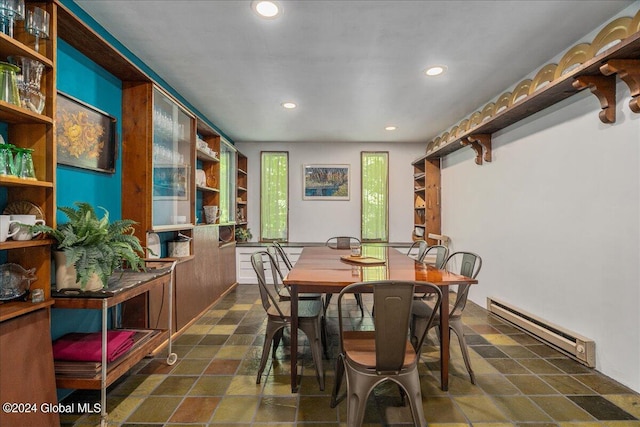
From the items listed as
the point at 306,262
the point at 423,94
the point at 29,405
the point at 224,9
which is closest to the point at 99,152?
the point at 224,9

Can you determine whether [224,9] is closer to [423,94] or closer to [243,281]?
[423,94]

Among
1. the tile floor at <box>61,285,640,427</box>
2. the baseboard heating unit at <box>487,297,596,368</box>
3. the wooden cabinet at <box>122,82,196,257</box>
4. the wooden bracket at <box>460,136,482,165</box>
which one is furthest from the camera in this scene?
the wooden bracket at <box>460,136,482,165</box>

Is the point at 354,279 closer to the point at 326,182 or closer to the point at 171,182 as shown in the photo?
the point at 171,182

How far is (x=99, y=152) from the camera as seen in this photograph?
229 cm

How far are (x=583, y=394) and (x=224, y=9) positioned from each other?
348 centimetres

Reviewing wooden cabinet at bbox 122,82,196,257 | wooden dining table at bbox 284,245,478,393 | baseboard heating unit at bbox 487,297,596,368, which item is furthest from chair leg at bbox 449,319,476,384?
wooden cabinet at bbox 122,82,196,257

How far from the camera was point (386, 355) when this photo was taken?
1.54 metres

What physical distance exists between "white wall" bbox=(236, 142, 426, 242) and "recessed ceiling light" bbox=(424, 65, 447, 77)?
2.90m

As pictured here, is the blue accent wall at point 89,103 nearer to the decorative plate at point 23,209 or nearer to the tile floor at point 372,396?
the decorative plate at point 23,209

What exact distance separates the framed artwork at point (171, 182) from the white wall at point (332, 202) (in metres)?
2.60

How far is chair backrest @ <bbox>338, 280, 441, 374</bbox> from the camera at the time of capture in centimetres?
148

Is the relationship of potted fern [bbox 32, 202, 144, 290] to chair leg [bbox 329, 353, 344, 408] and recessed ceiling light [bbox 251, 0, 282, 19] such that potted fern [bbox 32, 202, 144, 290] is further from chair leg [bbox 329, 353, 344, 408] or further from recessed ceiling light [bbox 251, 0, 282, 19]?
recessed ceiling light [bbox 251, 0, 282, 19]

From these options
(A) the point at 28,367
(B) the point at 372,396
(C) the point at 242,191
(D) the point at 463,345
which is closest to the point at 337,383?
(B) the point at 372,396

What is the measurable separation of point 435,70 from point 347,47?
961 mm
